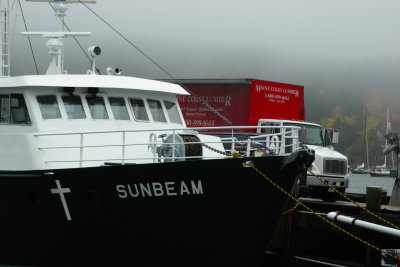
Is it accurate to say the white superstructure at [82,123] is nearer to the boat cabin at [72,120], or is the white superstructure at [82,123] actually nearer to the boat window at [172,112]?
the boat cabin at [72,120]

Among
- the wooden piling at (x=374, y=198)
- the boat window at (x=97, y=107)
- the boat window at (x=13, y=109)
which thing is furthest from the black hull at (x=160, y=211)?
the wooden piling at (x=374, y=198)

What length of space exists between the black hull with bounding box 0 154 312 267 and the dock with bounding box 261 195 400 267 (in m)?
3.41

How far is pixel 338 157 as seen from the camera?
2142 centimetres

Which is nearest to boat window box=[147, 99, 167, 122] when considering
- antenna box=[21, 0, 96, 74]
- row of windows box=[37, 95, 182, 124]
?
row of windows box=[37, 95, 182, 124]

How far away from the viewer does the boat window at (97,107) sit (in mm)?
15969

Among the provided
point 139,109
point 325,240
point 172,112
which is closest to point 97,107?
point 139,109

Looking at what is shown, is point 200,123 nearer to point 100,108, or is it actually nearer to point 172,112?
point 172,112

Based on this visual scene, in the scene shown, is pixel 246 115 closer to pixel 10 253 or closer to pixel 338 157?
pixel 338 157

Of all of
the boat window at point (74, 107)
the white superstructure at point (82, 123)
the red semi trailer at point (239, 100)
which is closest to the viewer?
the white superstructure at point (82, 123)

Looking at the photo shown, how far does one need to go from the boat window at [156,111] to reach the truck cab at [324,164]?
14.9 ft

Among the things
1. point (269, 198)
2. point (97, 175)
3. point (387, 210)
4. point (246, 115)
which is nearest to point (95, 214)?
point (97, 175)

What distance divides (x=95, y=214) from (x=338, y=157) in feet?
30.7

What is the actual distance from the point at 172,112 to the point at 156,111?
1.64ft

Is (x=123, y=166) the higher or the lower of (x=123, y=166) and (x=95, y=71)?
the lower
